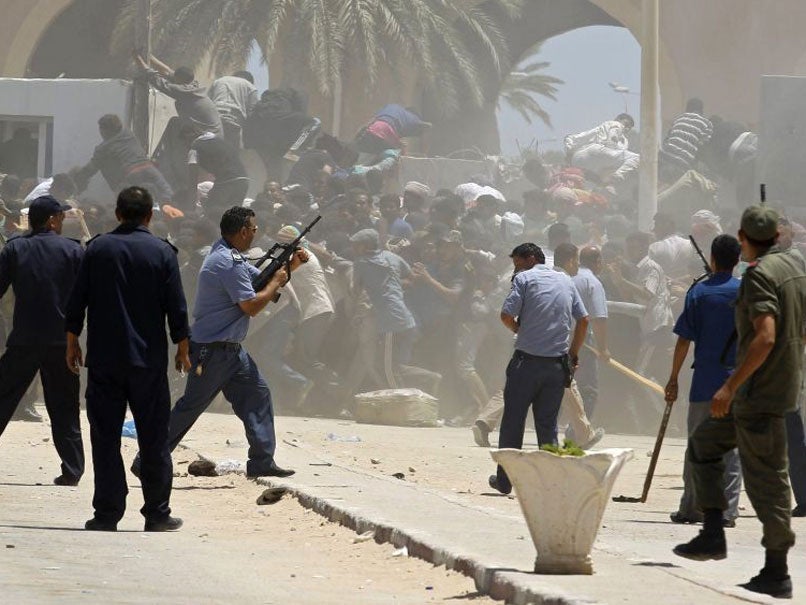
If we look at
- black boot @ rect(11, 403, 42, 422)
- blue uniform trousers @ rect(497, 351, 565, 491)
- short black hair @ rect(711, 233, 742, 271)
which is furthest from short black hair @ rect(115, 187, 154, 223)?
black boot @ rect(11, 403, 42, 422)

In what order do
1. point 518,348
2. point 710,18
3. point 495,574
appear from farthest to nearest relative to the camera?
point 710,18
point 518,348
point 495,574

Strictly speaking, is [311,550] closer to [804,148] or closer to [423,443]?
[423,443]

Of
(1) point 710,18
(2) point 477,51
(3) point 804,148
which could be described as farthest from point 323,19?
(3) point 804,148

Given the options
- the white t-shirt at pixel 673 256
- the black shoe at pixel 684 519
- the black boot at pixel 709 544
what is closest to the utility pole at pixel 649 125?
the white t-shirt at pixel 673 256

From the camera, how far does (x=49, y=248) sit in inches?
416

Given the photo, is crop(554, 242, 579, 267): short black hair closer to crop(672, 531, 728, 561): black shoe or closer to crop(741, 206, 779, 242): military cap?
crop(672, 531, 728, 561): black shoe

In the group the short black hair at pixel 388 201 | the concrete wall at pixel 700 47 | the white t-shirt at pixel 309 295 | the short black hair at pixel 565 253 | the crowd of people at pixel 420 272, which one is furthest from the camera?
the concrete wall at pixel 700 47

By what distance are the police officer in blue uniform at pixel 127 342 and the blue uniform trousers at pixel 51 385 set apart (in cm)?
170

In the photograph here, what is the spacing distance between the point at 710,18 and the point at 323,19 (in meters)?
6.69

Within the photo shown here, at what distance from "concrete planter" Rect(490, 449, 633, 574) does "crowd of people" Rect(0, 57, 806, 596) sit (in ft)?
1.94

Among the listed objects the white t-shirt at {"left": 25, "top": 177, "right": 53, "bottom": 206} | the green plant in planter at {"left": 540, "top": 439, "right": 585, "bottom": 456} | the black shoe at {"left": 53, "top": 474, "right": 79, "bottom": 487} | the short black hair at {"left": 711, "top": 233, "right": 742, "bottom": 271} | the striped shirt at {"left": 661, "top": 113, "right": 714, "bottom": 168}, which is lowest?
the black shoe at {"left": 53, "top": 474, "right": 79, "bottom": 487}

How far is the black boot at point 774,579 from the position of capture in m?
6.72

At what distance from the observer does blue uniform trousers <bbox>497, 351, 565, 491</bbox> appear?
10.9m

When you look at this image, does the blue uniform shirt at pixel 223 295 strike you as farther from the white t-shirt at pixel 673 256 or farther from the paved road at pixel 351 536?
the white t-shirt at pixel 673 256
